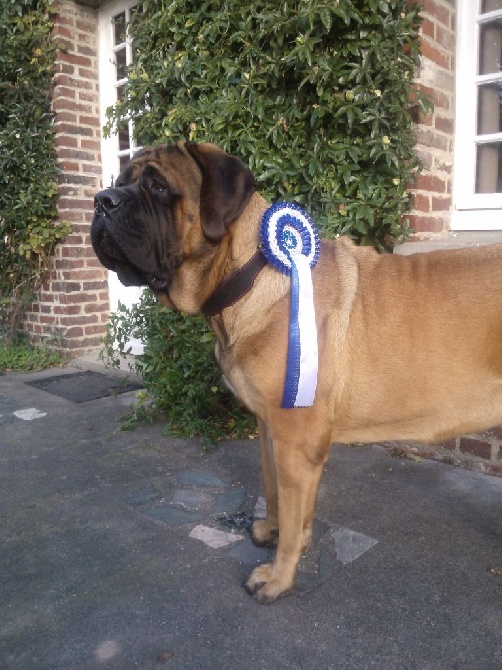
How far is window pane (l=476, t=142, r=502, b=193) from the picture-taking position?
11.8ft

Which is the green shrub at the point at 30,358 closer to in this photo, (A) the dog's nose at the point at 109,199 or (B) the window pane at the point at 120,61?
(B) the window pane at the point at 120,61

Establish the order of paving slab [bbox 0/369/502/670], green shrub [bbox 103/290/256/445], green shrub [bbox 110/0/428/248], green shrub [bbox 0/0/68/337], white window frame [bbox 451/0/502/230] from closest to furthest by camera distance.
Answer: paving slab [bbox 0/369/502/670]
green shrub [bbox 110/0/428/248]
white window frame [bbox 451/0/502/230]
green shrub [bbox 103/290/256/445]
green shrub [bbox 0/0/68/337]

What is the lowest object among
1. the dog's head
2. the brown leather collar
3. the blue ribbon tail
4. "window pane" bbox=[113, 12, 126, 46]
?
the blue ribbon tail

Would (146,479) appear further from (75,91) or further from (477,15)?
(75,91)

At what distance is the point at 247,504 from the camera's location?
10.0 feet

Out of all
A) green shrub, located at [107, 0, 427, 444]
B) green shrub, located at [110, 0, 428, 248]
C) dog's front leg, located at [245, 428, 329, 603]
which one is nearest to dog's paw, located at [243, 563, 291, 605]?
dog's front leg, located at [245, 428, 329, 603]

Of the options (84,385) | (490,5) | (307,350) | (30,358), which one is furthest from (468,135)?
(30,358)

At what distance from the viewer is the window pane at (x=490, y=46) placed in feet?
11.5

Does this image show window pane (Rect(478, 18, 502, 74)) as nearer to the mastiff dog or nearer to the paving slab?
the mastiff dog

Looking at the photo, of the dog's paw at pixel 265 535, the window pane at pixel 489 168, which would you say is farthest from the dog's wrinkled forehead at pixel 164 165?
the window pane at pixel 489 168

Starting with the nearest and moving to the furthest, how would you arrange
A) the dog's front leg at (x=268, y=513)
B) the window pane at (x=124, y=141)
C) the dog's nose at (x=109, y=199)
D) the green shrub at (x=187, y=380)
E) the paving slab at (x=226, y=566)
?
the paving slab at (x=226, y=566) → the dog's nose at (x=109, y=199) → the dog's front leg at (x=268, y=513) → the green shrub at (x=187, y=380) → the window pane at (x=124, y=141)

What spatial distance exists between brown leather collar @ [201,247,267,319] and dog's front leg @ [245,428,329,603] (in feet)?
1.99

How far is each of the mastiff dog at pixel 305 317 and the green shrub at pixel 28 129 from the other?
4225 mm

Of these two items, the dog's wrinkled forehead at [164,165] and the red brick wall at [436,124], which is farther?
the red brick wall at [436,124]
